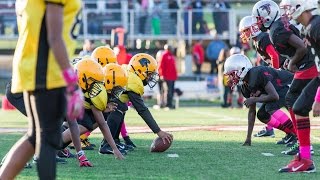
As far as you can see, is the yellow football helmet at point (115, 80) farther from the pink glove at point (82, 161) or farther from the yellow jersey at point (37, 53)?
the yellow jersey at point (37, 53)

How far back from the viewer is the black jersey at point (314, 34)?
7.92m

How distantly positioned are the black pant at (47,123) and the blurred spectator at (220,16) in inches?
898

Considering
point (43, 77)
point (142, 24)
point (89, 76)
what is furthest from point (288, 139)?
point (142, 24)

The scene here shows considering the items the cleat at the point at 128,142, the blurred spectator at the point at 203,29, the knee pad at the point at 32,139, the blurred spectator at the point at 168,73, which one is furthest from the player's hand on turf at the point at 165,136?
the blurred spectator at the point at 203,29

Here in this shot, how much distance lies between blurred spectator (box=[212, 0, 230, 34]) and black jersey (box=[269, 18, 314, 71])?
64.0 ft

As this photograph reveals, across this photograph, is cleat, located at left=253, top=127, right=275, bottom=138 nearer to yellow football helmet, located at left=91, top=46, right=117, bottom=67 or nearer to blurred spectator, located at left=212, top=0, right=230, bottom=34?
yellow football helmet, located at left=91, top=46, right=117, bottom=67

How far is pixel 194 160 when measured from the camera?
31.8ft

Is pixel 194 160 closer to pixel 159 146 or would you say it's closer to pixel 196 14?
pixel 159 146

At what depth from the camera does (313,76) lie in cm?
924

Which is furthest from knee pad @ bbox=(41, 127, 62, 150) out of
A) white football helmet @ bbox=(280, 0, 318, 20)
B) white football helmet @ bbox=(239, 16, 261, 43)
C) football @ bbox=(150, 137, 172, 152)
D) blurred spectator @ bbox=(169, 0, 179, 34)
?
blurred spectator @ bbox=(169, 0, 179, 34)

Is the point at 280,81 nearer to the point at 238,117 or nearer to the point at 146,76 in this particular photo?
the point at 146,76

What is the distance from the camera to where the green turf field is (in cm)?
836

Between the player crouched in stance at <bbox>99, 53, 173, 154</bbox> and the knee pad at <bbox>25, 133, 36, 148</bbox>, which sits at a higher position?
the knee pad at <bbox>25, 133, 36, 148</bbox>

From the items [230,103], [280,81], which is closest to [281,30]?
[280,81]
